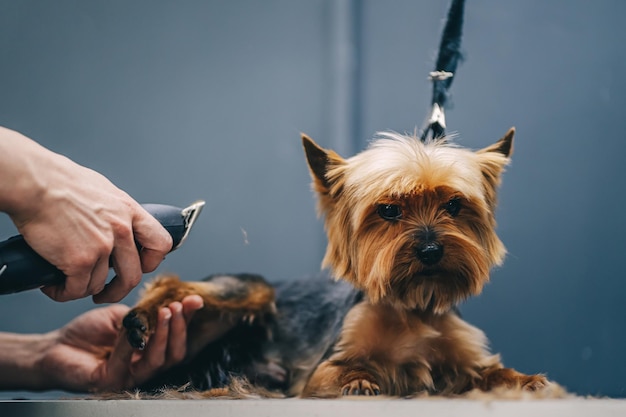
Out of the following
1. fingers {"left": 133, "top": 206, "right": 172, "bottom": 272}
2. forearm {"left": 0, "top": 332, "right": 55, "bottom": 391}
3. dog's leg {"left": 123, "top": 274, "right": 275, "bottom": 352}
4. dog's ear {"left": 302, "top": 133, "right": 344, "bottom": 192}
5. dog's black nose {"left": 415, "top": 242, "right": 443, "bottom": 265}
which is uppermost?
dog's ear {"left": 302, "top": 133, "right": 344, "bottom": 192}

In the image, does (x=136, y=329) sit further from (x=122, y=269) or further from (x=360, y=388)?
(x=360, y=388)

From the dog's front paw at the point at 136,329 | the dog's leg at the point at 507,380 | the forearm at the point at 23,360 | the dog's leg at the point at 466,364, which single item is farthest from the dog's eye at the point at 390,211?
the forearm at the point at 23,360

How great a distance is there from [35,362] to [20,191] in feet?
3.28

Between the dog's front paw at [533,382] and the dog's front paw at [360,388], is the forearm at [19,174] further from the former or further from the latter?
the dog's front paw at [533,382]

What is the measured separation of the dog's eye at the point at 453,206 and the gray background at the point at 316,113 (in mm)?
A: 233

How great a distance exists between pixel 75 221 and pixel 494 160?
3.01 feet

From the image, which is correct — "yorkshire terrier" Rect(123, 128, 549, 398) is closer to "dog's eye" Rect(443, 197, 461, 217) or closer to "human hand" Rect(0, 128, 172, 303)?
"dog's eye" Rect(443, 197, 461, 217)

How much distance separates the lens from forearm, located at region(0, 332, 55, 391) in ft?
5.88

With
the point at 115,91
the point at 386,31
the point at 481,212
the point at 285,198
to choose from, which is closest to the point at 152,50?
the point at 115,91

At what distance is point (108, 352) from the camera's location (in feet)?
6.17

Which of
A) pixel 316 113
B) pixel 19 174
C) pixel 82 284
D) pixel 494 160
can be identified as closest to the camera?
pixel 19 174

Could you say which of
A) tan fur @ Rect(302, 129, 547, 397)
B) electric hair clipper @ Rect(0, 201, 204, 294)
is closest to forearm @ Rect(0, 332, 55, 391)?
electric hair clipper @ Rect(0, 201, 204, 294)

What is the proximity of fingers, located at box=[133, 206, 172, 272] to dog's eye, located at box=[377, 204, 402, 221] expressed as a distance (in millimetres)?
462

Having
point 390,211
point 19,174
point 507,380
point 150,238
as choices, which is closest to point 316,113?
point 390,211
